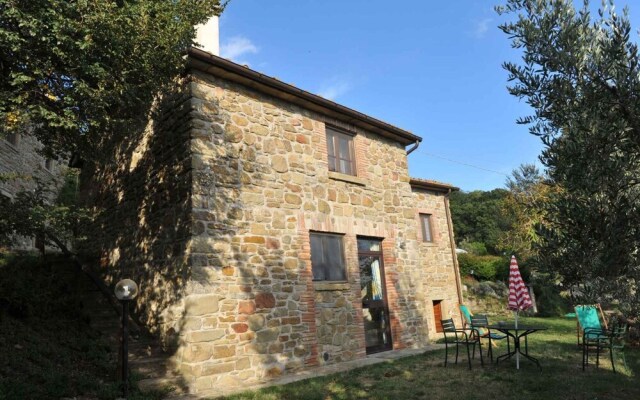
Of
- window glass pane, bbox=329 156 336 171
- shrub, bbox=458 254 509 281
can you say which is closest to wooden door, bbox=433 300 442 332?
window glass pane, bbox=329 156 336 171

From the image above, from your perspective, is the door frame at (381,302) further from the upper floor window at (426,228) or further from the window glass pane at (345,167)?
the upper floor window at (426,228)

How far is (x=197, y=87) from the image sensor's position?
288 inches

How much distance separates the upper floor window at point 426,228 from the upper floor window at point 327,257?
6.67 m

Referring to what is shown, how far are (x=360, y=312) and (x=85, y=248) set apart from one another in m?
6.78

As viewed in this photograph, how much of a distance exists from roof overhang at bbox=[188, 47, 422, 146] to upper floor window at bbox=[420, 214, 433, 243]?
175 inches

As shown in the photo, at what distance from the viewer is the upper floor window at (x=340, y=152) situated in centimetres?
956

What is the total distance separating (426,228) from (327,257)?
Answer: 735cm

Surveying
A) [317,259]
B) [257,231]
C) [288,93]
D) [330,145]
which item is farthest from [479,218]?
[257,231]

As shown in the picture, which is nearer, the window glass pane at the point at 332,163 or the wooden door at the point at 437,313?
the window glass pane at the point at 332,163

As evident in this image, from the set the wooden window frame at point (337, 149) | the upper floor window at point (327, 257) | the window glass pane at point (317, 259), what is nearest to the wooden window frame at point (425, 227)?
the wooden window frame at point (337, 149)

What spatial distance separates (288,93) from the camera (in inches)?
338

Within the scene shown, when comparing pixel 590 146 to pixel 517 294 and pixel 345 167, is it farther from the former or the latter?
pixel 517 294

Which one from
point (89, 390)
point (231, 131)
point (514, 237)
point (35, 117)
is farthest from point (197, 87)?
point (514, 237)

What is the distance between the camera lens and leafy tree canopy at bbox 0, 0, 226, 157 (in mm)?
5172
